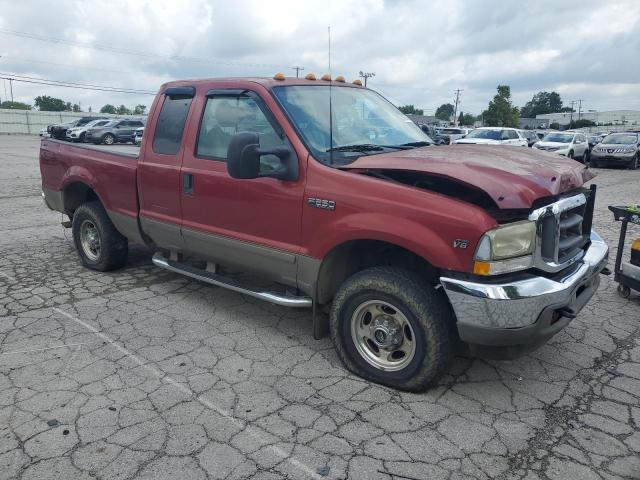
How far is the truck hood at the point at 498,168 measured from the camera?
296 centimetres

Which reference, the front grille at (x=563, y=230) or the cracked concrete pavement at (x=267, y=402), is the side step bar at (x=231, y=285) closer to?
the cracked concrete pavement at (x=267, y=402)

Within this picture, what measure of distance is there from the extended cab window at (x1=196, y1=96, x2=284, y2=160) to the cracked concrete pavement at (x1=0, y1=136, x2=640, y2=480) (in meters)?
1.48

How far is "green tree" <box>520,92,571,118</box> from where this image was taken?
129 m

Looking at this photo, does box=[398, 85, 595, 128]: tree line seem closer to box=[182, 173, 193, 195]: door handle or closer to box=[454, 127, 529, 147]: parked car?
box=[454, 127, 529, 147]: parked car

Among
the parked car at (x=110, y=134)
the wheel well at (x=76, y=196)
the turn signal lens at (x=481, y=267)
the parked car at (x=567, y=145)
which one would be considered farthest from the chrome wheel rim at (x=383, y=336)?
the parked car at (x=110, y=134)

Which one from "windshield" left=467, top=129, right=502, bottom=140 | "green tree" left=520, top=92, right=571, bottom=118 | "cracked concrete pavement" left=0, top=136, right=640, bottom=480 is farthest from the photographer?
"green tree" left=520, top=92, right=571, bottom=118

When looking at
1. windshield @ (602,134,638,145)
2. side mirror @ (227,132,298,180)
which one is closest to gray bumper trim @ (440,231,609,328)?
side mirror @ (227,132,298,180)

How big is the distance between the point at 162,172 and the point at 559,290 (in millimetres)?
3257

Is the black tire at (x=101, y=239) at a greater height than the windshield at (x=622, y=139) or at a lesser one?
lesser

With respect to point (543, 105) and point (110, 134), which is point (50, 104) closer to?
point (110, 134)

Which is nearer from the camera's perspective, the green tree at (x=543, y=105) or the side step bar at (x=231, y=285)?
the side step bar at (x=231, y=285)

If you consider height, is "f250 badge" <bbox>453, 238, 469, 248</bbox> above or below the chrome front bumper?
above

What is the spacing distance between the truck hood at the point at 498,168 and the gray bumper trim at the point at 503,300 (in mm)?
453

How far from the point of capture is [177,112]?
4.57 meters
